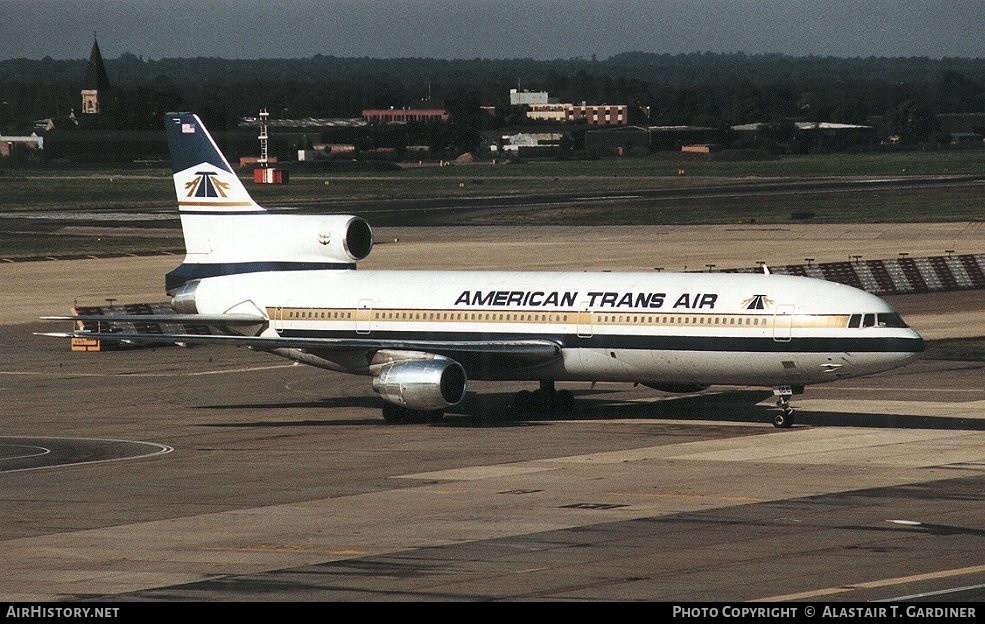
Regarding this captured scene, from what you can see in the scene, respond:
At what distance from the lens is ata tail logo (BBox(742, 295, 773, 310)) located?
54750mm

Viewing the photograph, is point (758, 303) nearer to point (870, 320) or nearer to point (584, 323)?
point (870, 320)

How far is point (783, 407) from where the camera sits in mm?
55469

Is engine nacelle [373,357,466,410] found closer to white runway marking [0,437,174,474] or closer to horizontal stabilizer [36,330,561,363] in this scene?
horizontal stabilizer [36,330,561,363]

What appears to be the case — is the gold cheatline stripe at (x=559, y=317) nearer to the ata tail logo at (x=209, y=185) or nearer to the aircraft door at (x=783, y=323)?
the aircraft door at (x=783, y=323)

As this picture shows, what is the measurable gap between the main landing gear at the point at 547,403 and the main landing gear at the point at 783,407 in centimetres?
784

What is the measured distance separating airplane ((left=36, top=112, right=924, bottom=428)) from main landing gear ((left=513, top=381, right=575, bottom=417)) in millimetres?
47

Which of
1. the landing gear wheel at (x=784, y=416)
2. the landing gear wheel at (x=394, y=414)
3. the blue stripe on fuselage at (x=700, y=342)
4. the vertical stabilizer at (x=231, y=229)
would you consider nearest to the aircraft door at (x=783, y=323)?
the blue stripe on fuselage at (x=700, y=342)

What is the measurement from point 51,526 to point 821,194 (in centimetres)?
14131

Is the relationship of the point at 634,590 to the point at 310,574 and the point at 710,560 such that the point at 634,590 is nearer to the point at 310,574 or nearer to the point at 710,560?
the point at 710,560

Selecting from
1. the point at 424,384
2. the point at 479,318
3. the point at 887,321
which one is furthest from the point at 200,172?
the point at 887,321

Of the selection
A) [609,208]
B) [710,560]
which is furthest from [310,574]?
[609,208]

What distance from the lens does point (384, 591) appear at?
32219 millimetres

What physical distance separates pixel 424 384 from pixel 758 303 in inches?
415

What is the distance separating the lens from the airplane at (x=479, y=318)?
54.4 m
